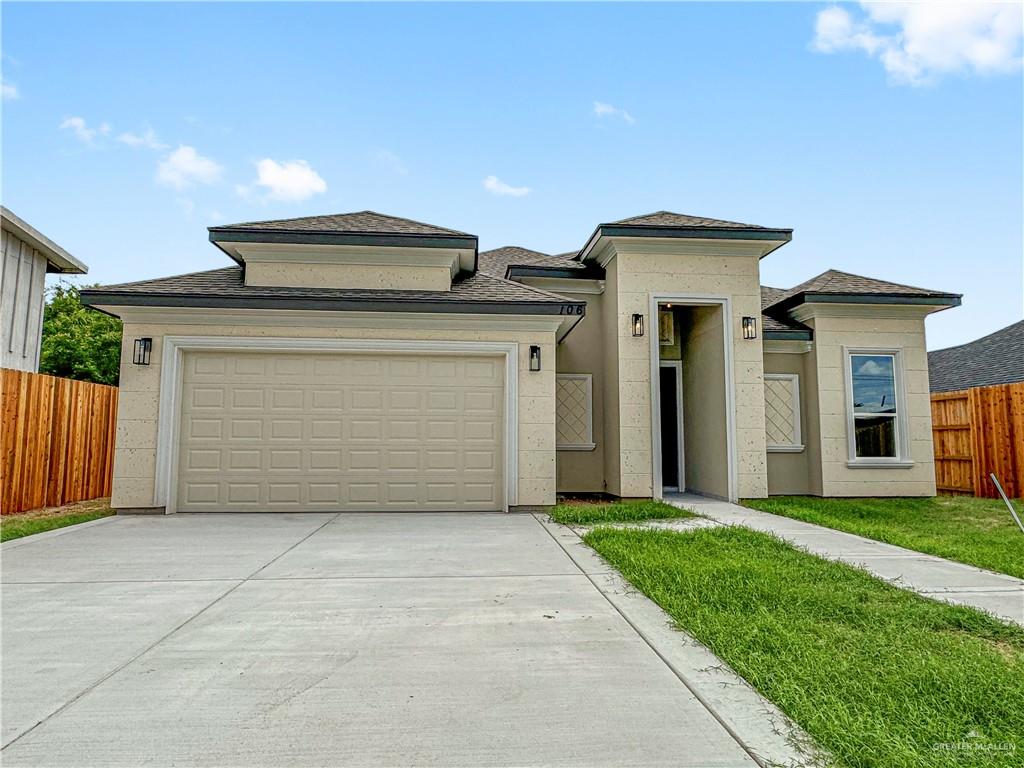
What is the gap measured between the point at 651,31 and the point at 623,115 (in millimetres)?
4310

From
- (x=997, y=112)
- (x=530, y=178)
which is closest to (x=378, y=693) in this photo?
(x=997, y=112)

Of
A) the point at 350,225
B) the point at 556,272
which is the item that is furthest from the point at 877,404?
the point at 350,225

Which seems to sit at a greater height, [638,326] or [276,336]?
[638,326]

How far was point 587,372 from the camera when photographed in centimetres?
1011

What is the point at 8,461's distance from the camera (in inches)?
306

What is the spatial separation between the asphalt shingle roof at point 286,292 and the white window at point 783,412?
4.42 metres

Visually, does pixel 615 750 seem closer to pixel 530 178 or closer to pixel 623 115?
pixel 623 115

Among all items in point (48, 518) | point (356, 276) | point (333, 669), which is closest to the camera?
point (333, 669)

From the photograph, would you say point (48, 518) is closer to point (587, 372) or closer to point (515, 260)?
point (587, 372)

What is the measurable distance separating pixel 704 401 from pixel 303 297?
266 inches

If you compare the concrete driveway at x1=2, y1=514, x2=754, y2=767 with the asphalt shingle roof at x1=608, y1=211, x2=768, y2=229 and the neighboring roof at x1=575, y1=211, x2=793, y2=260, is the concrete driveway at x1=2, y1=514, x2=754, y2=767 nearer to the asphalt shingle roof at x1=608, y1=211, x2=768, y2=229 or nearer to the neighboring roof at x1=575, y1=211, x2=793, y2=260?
the neighboring roof at x1=575, y1=211, x2=793, y2=260

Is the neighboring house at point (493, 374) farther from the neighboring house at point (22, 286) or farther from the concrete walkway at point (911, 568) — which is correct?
the neighboring house at point (22, 286)

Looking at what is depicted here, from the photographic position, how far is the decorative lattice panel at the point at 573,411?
9891mm

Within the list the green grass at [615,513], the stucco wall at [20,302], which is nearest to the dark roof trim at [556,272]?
the green grass at [615,513]
